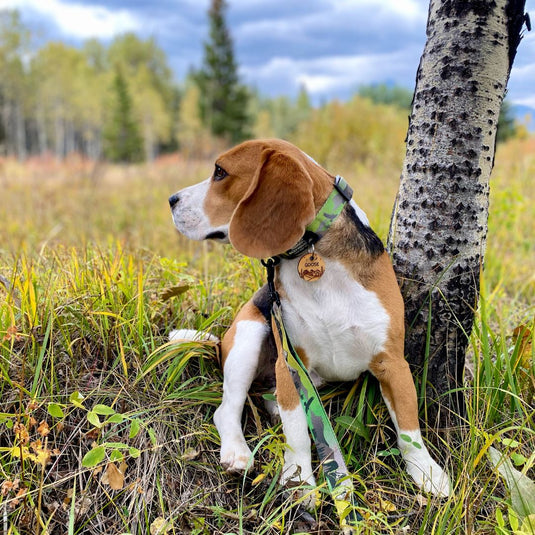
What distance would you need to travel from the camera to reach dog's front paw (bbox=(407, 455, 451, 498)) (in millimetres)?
1839

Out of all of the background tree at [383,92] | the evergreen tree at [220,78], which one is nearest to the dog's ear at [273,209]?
the evergreen tree at [220,78]

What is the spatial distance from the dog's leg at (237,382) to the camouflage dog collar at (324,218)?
0.53m

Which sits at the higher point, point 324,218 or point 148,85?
point 148,85

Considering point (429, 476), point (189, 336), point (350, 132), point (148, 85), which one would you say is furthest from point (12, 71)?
point (429, 476)

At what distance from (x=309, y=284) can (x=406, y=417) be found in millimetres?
720

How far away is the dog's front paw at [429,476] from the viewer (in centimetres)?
184

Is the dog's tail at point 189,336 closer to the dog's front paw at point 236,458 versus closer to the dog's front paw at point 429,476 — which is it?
the dog's front paw at point 236,458

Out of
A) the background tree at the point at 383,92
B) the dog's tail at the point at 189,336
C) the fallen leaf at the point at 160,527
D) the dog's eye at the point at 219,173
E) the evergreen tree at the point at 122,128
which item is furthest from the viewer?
the background tree at the point at 383,92

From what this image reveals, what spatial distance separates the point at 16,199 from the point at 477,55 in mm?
9070

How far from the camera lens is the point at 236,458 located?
2.01 meters

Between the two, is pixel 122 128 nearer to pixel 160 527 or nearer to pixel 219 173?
pixel 219 173

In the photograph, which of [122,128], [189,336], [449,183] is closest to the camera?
[449,183]

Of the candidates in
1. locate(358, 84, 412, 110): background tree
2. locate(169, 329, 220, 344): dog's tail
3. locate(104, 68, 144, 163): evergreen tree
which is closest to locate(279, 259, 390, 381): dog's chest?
locate(169, 329, 220, 344): dog's tail

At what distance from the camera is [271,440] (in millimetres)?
2174
